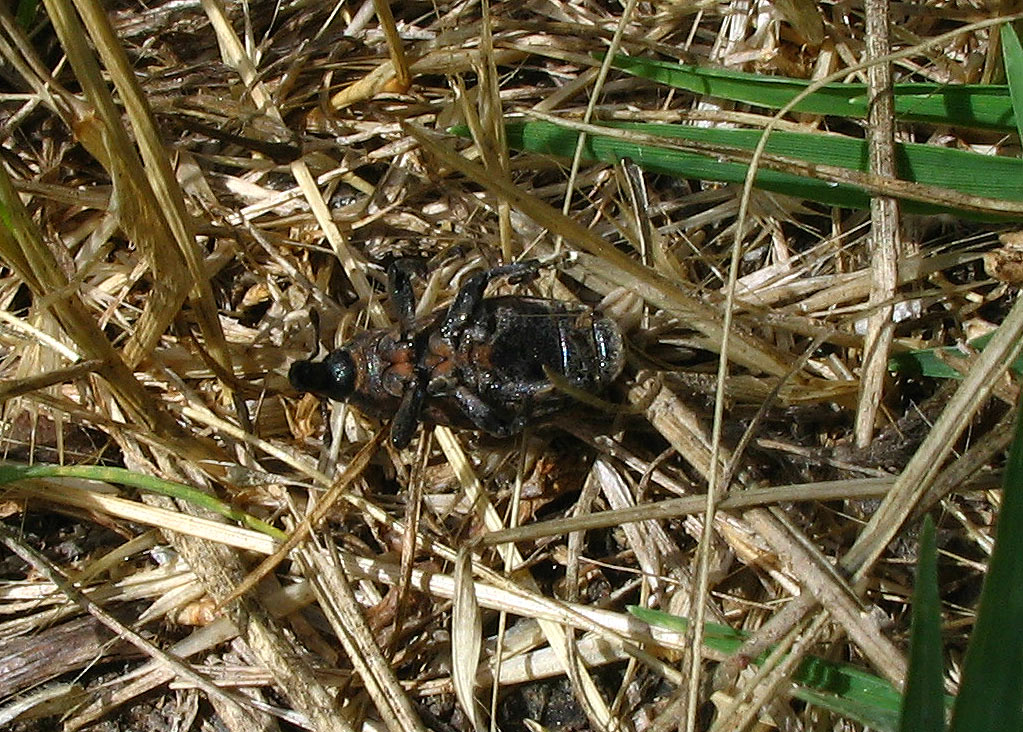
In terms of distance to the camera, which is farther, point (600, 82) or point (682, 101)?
point (682, 101)

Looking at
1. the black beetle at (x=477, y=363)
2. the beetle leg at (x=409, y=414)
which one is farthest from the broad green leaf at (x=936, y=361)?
the beetle leg at (x=409, y=414)

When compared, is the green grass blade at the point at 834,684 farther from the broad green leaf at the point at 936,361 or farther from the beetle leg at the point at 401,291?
the beetle leg at the point at 401,291

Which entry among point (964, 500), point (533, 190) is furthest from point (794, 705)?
point (533, 190)

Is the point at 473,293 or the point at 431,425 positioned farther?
the point at 431,425

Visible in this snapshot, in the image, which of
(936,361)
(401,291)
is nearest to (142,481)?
(401,291)

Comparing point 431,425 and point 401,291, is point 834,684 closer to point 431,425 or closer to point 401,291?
point 431,425

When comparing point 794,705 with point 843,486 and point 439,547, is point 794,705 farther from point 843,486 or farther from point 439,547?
point 439,547
